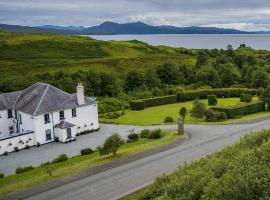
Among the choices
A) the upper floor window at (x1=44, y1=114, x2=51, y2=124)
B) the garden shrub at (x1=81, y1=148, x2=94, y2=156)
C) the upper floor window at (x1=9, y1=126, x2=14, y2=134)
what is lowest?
the upper floor window at (x1=9, y1=126, x2=14, y2=134)

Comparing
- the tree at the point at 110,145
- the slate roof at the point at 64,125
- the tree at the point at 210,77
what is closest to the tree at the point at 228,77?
the tree at the point at 210,77

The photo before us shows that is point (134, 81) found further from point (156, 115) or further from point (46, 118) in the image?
point (46, 118)

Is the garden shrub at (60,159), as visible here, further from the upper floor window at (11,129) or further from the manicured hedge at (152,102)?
the manicured hedge at (152,102)

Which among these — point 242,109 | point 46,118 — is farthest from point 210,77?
point 46,118

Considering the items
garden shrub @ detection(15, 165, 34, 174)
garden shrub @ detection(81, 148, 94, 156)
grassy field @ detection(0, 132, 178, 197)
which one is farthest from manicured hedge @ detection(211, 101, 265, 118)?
garden shrub @ detection(15, 165, 34, 174)

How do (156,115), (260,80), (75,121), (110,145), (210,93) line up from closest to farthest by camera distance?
(110,145) → (75,121) → (156,115) → (210,93) → (260,80)

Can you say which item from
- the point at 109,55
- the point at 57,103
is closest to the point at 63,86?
the point at 57,103

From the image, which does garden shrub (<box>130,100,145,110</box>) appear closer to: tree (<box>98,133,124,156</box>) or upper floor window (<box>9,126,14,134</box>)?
upper floor window (<box>9,126,14,134</box>)
